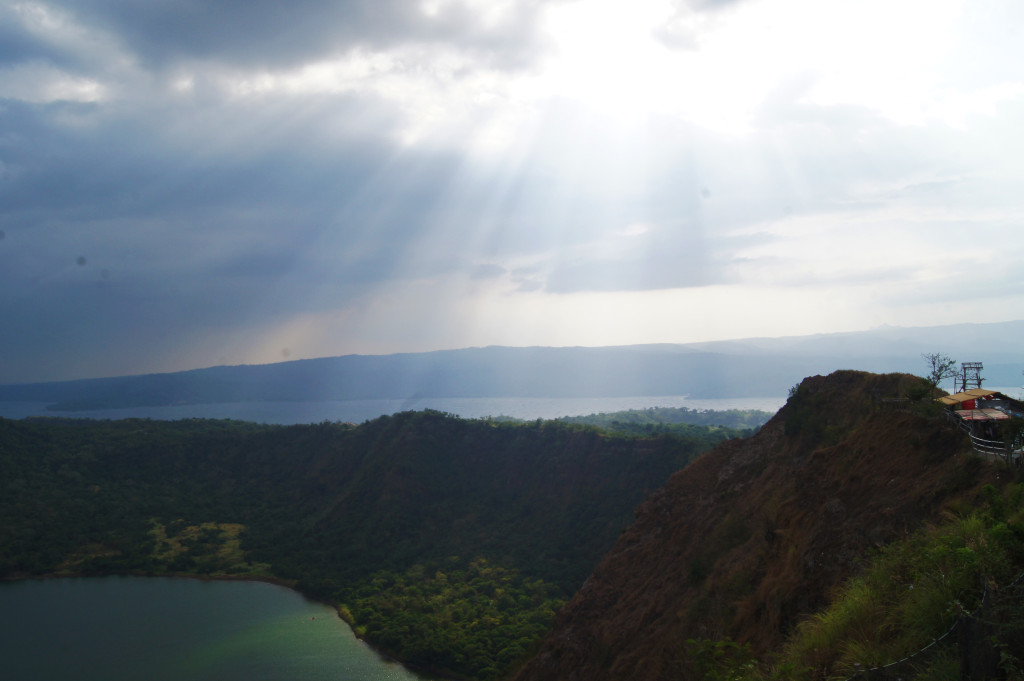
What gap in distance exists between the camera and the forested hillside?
3494 centimetres

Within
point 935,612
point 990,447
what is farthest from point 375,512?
point 935,612

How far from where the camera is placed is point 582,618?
20.2 m

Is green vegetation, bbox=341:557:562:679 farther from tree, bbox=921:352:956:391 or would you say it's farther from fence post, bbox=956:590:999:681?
fence post, bbox=956:590:999:681

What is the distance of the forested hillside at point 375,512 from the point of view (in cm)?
3494

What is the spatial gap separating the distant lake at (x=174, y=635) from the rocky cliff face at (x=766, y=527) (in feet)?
48.0

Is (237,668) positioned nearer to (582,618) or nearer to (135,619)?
(135,619)

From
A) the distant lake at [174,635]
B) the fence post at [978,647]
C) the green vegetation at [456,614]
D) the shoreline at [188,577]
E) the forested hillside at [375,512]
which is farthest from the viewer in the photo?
the shoreline at [188,577]

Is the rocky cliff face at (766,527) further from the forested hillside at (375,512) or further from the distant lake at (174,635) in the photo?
the distant lake at (174,635)

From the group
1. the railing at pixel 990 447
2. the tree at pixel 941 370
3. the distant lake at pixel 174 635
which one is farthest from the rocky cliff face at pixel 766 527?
the distant lake at pixel 174 635

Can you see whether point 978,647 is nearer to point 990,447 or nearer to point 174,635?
point 990,447

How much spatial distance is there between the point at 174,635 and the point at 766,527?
33.6m

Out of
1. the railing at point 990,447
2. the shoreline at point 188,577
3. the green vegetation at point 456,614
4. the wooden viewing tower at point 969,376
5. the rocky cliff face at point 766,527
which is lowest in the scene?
the shoreline at point 188,577

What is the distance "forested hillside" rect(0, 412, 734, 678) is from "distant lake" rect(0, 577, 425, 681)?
5.99ft

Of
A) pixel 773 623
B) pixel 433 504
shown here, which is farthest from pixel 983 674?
pixel 433 504
